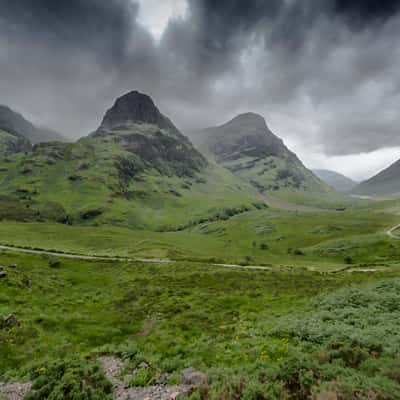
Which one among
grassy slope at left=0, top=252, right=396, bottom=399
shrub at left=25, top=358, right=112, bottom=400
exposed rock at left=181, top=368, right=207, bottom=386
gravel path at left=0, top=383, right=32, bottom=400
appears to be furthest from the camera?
grassy slope at left=0, top=252, right=396, bottom=399

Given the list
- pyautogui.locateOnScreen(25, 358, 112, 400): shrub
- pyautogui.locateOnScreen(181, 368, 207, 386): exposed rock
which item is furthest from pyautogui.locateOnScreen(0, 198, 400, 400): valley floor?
pyautogui.locateOnScreen(181, 368, 207, 386): exposed rock

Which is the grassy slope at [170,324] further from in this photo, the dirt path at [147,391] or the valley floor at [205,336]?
the dirt path at [147,391]

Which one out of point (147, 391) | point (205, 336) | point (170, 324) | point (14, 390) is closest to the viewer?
point (147, 391)

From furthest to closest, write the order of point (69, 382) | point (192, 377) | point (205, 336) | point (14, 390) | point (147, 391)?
point (205, 336), point (192, 377), point (14, 390), point (147, 391), point (69, 382)

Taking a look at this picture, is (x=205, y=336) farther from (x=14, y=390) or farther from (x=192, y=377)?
(x=14, y=390)

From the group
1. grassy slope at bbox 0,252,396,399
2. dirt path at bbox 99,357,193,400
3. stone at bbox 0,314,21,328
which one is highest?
stone at bbox 0,314,21,328

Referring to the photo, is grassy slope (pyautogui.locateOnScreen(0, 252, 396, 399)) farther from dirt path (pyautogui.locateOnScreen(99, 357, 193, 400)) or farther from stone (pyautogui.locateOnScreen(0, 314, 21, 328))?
dirt path (pyautogui.locateOnScreen(99, 357, 193, 400))

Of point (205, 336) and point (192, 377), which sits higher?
point (192, 377)

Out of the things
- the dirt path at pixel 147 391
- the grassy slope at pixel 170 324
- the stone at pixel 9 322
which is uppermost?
the stone at pixel 9 322

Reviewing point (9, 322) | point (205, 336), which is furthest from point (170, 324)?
point (9, 322)

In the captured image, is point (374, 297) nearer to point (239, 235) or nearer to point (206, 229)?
point (239, 235)

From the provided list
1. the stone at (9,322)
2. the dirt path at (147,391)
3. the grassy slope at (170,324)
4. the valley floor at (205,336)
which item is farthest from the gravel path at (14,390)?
the stone at (9,322)

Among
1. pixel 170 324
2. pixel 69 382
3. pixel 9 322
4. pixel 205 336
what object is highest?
pixel 69 382

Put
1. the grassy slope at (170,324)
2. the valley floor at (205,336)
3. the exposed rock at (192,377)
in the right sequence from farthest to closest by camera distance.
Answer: the grassy slope at (170,324) → the exposed rock at (192,377) → the valley floor at (205,336)
